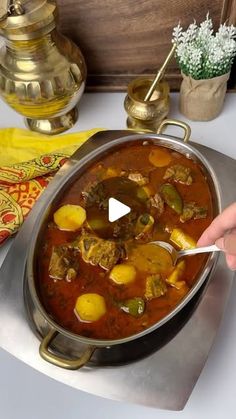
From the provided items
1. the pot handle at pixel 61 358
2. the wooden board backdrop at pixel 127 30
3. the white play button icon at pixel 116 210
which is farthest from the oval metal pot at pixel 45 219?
the wooden board backdrop at pixel 127 30

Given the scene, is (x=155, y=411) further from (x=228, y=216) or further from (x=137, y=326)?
(x=228, y=216)

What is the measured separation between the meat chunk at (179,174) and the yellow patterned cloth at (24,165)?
8.8 inches

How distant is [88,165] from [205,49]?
1.14 feet

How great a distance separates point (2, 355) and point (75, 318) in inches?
5.7

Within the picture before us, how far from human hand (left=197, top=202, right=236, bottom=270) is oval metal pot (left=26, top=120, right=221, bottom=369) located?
0.22ft

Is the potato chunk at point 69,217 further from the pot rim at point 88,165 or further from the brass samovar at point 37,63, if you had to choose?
the brass samovar at point 37,63

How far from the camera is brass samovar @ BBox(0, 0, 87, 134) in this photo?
884mm

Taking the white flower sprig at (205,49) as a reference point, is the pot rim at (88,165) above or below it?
below

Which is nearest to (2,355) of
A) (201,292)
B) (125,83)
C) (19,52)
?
(201,292)

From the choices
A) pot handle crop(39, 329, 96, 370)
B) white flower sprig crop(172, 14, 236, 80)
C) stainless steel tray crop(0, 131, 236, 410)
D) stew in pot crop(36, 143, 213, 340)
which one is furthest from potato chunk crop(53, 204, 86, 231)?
white flower sprig crop(172, 14, 236, 80)

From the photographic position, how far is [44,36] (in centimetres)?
92

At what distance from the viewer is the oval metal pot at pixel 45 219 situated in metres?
0.68

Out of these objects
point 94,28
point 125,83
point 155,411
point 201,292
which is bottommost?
point 155,411

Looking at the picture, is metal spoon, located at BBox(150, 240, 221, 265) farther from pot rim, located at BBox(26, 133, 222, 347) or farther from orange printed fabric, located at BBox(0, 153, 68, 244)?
orange printed fabric, located at BBox(0, 153, 68, 244)
